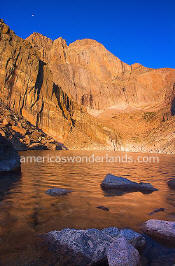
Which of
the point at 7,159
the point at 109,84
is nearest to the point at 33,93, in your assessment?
the point at 7,159

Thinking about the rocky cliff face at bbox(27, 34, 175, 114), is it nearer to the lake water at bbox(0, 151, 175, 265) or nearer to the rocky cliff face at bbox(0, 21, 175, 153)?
the rocky cliff face at bbox(0, 21, 175, 153)

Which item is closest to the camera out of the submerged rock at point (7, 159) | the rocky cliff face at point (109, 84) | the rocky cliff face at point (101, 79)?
the submerged rock at point (7, 159)

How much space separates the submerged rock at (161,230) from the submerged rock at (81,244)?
0.64 metres

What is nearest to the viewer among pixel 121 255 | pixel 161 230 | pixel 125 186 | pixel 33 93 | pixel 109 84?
pixel 121 255

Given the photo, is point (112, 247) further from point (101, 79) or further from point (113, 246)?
point (101, 79)

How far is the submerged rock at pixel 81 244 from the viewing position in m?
3.23

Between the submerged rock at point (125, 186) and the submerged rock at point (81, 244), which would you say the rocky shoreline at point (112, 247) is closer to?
the submerged rock at point (81, 244)

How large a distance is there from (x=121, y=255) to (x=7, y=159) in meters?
11.6

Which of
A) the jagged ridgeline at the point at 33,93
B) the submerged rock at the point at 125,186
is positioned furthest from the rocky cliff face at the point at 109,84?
the submerged rock at the point at 125,186

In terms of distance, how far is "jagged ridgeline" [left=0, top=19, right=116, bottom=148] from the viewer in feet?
206

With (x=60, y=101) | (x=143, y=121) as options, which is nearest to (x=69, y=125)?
(x=60, y=101)

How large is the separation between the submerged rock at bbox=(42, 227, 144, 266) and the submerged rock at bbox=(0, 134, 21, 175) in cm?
951

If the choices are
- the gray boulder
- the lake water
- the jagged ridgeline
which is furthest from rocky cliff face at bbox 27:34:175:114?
the gray boulder

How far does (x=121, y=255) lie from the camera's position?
3.02 metres
